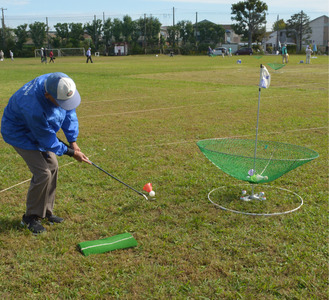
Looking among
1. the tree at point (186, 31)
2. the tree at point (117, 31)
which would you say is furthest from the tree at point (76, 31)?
the tree at point (186, 31)

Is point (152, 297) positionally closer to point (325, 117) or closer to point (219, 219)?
point (219, 219)

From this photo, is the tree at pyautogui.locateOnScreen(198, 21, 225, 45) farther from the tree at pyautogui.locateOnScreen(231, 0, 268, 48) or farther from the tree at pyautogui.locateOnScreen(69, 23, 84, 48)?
the tree at pyautogui.locateOnScreen(69, 23, 84, 48)

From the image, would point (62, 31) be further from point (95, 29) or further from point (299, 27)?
point (299, 27)

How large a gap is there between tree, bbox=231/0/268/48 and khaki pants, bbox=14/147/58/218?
281ft

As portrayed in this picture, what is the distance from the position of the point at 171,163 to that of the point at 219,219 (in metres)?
2.20

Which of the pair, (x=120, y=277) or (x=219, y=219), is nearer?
(x=120, y=277)

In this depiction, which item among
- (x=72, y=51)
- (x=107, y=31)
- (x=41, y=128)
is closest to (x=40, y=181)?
(x=41, y=128)

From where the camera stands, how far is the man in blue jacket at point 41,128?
3615 mm

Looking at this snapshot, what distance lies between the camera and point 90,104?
13.4 m

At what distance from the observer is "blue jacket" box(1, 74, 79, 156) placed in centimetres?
365

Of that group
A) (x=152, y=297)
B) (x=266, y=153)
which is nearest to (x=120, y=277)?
(x=152, y=297)

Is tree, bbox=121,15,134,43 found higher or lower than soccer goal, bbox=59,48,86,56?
higher

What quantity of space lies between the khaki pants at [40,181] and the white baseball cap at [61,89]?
74 cm

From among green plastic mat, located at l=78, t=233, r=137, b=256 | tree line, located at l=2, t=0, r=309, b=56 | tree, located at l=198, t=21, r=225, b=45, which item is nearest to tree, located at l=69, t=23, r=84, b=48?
tree line, located at l=2, t=0, r=309, b=56
